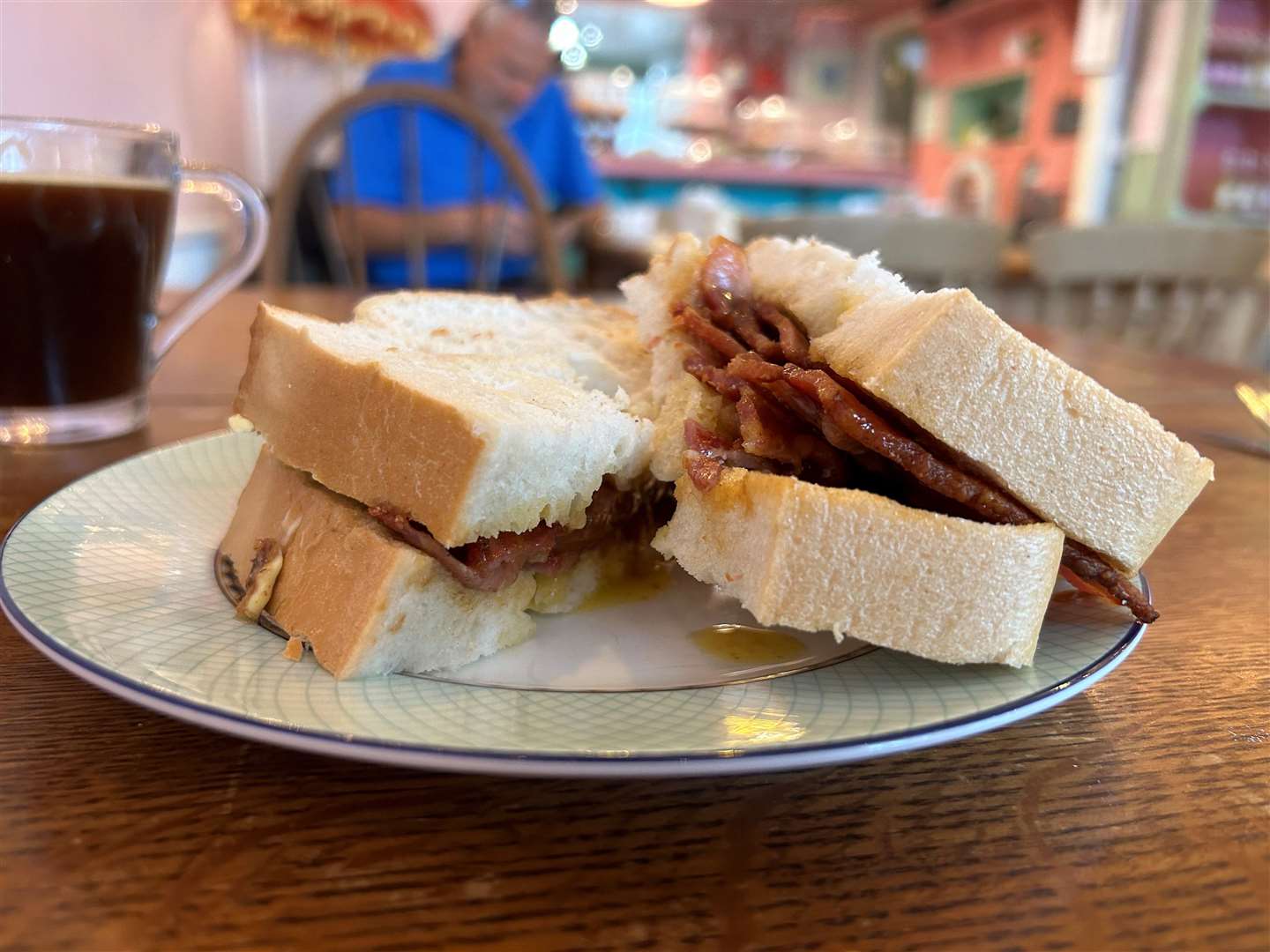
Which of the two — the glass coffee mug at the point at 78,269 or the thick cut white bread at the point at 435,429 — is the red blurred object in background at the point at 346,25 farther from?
the thick cut white bread at the point at 435,429

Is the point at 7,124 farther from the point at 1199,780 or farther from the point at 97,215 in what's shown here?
the point at 1199,780

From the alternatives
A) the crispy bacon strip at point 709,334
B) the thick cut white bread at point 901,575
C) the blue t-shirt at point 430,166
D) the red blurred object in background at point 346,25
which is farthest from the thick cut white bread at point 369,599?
the red blurred object in background at point 346,25

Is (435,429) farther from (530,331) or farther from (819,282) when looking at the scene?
(530,331)

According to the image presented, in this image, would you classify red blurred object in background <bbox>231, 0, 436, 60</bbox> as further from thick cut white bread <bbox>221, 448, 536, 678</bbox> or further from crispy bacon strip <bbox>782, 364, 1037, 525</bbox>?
crispy bacon strip <bbox>782, 364, 1037, 525</bbox>

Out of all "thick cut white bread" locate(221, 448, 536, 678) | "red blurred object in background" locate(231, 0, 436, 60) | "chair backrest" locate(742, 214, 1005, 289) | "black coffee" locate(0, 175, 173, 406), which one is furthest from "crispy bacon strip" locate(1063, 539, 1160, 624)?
"red blurred object in background" locate(231, 0, 436, 60)

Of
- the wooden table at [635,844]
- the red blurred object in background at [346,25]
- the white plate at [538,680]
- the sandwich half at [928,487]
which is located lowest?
the wooden table at [635,844]

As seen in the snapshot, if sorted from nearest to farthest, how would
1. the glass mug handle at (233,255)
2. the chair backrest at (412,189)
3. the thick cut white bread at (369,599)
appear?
the thick cut white bread at (369,599)
the glass mug handle at (233,255)
the chair backrest at (412,189)
